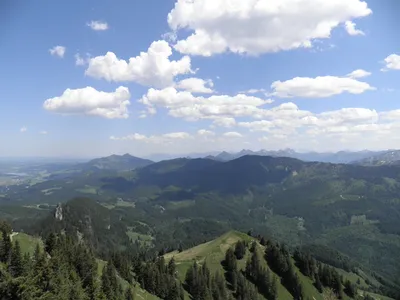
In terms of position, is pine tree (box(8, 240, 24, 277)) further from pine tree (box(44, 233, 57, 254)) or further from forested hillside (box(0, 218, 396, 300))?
pine tree (box(44, 233, 57, 254))

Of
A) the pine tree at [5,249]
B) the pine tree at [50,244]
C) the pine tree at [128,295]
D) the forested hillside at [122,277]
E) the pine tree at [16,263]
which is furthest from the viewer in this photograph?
the pine tree at [50,244]

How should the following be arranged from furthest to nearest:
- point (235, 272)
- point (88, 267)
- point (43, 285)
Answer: point (235, 272)
point (88, 267)
point (43, 285)

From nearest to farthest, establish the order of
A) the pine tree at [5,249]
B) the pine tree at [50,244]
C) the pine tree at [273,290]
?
the pine tree at [5,249], the pine tree at [50,244], the pine tree at [273,290]

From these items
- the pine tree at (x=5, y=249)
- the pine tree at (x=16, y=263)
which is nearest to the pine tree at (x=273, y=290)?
the pine tree at (x=16, y=263)

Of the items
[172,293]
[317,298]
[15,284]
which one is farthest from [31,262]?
[317,298]

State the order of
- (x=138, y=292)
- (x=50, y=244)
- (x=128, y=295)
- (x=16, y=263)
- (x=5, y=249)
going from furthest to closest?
(x=138, y=292)
(x=50, y=244)
(x=128, y=295)
(x=5, y=249)
(x=16, y=263)

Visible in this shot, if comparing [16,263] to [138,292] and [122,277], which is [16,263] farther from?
[138,292]

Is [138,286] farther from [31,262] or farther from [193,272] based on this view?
[31,262]

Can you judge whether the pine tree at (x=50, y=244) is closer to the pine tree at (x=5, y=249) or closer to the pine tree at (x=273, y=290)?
the pine tree at (x=5, y=249)

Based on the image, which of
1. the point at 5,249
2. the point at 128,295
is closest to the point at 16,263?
the point at 5,249

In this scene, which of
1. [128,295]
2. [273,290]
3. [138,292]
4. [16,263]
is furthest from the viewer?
[273,290]

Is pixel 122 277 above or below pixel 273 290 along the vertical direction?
above
